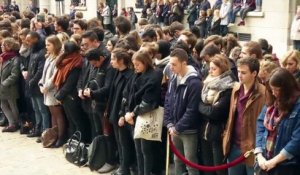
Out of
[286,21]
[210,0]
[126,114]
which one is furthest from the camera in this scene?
[210,0]

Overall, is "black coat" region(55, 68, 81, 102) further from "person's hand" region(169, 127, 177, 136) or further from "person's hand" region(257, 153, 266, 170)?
"person's hand" region(257, 153, 266, 170)

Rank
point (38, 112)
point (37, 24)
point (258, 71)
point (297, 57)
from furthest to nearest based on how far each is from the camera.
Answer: point (37, 24)
point (38, 112)
point (297, 57)
point (258, 71)

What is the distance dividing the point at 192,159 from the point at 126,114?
3.64 ft

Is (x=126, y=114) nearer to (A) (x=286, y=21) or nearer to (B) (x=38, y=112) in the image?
(B) (x=38, y=112)

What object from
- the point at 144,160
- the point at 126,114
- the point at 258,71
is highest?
the point at 258,71

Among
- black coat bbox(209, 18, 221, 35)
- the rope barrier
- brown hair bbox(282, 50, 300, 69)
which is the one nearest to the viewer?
the rope barrier

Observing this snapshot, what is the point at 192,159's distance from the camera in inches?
250

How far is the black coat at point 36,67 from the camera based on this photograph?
905 centimetres

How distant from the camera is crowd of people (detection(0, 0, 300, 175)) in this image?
5051mm

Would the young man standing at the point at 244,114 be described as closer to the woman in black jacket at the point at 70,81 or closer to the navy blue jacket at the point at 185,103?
the navy blue jacket at the point at 185,103

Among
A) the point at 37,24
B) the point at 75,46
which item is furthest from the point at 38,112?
the point at 37,24

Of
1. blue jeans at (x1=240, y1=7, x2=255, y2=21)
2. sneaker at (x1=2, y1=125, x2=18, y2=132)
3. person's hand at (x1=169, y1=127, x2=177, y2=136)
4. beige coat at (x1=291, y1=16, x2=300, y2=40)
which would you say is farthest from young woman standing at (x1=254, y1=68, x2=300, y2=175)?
blue jeans at (x1=240, y1=7, x2=255, y2=21)

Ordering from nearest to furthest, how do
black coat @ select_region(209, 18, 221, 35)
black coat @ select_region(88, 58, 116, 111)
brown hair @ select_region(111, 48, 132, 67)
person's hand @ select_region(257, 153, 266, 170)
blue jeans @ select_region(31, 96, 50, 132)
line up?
person's hand @ select_region(257, 153, 266, 170) → brown hair @ select_region(111, 48, 132, 67) → black coat @ select_region(88, 58, 116, 111) → blue jeans @ select_region(31, 96, 50, 132) → black coat @ select_region(209, 18, 221, 35)

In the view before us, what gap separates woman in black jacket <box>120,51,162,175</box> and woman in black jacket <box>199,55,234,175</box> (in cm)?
76
